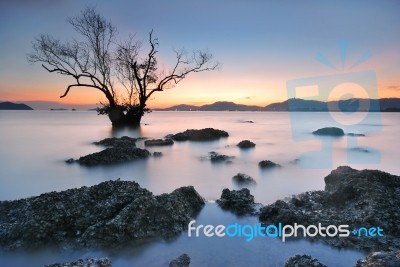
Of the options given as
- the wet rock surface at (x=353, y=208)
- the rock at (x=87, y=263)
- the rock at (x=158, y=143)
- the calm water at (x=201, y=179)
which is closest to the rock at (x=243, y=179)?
the calm water at (x=201, y=179)

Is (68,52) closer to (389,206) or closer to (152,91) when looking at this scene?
(152,91)

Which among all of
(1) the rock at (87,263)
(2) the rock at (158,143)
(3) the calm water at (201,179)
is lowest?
(3) the calm water at (201,179)

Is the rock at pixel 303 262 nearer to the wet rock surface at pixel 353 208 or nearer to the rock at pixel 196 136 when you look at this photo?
the wet rock surface at pixel 353 208

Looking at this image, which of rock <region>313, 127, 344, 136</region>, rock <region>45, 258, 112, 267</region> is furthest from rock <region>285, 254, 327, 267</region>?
rock <region>313, 127, 344, 136</region>

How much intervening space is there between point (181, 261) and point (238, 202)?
2.33 meters

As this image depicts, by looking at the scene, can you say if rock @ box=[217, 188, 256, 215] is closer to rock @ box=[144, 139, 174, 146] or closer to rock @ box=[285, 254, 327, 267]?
rock @ box=[285, 254, 327, 267]

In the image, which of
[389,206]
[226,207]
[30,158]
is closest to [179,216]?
[226,207]

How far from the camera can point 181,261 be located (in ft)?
12.4

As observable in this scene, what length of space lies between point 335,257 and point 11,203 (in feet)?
18.4

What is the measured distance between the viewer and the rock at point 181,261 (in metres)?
3.74

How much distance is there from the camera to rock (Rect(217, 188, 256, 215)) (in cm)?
565

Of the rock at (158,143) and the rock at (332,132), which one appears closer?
the rock at (158,143)

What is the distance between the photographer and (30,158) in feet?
42.7

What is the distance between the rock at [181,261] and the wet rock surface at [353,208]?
1875mm
